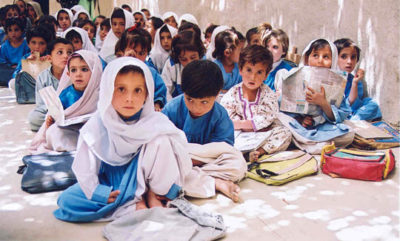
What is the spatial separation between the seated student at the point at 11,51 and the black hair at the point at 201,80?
5.34m

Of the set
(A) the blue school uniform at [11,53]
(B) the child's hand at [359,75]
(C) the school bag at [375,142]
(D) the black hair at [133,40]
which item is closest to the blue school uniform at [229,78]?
(D) the black hair at [133,40]

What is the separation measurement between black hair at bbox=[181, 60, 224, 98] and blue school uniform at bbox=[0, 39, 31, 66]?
5.32 metres

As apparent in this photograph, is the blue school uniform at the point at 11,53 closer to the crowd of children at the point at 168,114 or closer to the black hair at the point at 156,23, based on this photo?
the crowd of children at the point at 168,114

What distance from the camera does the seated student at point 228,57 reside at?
16.1 feet

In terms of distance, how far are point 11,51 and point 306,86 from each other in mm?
→ 5642

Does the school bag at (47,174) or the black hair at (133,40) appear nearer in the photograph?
the school bag at (47,174)

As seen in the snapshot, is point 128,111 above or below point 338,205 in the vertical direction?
above

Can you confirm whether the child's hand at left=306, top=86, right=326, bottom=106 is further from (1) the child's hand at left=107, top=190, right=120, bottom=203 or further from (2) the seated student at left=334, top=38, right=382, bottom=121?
(1) the child's hand at left=107, top=190, right=120, bottom=203

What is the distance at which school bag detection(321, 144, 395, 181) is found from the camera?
3.32 metres

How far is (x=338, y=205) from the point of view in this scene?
2.92 metres

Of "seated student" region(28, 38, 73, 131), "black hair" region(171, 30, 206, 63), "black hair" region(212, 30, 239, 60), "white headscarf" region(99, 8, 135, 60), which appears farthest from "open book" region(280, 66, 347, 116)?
"white headscarf" region(99, 8, 135, 60)

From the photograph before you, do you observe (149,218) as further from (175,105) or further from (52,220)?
(175,105)

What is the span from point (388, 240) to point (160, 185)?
1477mm


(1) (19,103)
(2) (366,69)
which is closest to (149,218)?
(2) (366,69)
